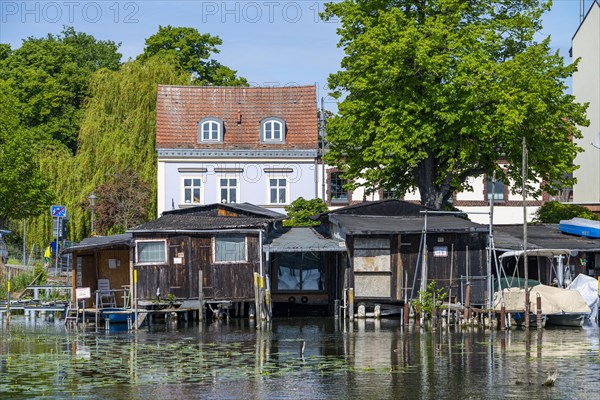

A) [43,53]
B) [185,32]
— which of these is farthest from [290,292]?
[43,53]

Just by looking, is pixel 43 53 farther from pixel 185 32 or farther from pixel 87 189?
pixel 87 189

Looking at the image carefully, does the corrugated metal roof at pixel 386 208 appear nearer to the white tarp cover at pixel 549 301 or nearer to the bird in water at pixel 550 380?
the white tarp cover at pixel 549 301

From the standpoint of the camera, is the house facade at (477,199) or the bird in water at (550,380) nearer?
the bird in water at (550,380)

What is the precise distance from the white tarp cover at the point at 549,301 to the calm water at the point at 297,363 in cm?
120

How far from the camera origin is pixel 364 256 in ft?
163

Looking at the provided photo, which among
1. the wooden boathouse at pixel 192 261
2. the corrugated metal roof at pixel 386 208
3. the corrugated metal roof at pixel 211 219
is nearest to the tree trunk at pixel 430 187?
the corrugated metal roof at pixel 386 208

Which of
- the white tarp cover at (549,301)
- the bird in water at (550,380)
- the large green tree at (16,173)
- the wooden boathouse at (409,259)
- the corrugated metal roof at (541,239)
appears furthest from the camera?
the large green tree at (16,173)

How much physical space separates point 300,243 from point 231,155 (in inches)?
792

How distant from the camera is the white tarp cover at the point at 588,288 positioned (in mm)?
48531

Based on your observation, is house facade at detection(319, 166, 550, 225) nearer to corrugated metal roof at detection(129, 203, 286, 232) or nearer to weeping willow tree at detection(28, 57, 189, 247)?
weeping willow tree at detection(28, 57, 189, 247)

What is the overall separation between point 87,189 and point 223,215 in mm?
16980

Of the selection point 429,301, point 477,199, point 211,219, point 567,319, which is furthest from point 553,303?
point 477,199

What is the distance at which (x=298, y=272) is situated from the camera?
55000mm

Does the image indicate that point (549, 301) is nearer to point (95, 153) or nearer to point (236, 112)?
point (236, 112)
